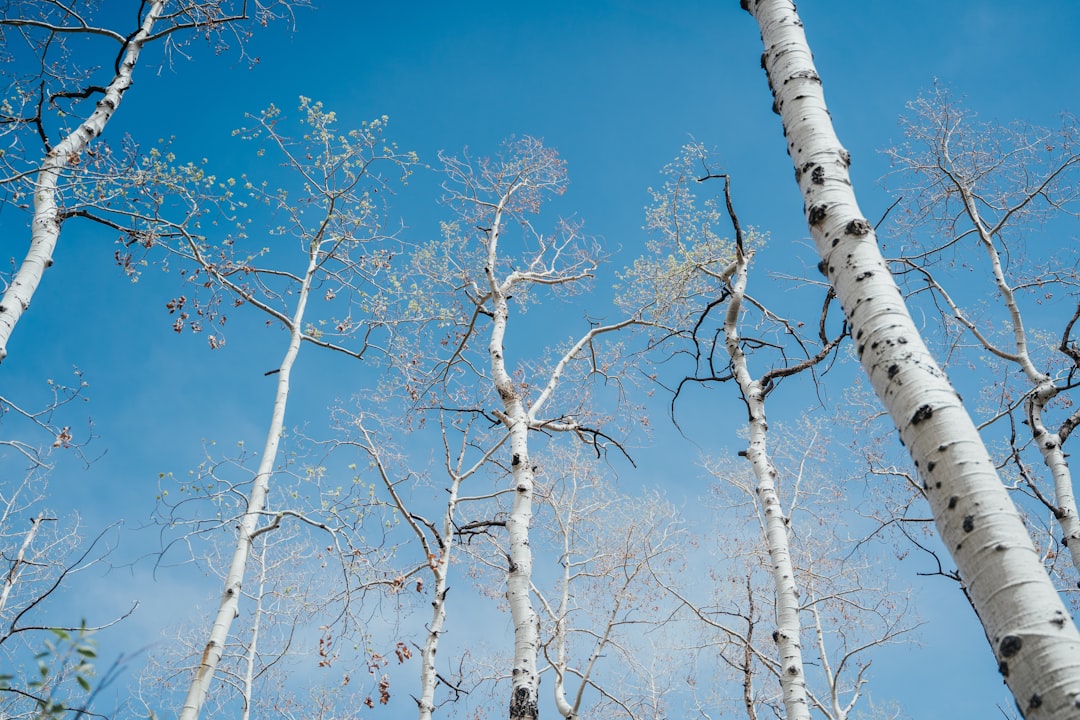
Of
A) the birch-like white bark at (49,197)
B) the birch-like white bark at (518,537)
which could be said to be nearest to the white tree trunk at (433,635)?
the birch-like white bark at (518,537)

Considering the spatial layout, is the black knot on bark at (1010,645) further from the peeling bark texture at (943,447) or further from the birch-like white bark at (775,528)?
the birch-like white bark at (775,528)

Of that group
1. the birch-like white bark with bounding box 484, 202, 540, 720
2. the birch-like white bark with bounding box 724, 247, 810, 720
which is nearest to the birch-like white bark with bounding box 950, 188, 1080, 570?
the birch-like white bark with bounding box 724, 247, 810, 720

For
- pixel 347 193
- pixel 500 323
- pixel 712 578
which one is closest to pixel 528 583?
pixel 500 323

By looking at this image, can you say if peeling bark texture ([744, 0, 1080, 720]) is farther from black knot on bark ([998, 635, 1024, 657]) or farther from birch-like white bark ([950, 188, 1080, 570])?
birch-like white bark ([950, 188, 1080, 570])

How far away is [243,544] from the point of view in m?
6.41

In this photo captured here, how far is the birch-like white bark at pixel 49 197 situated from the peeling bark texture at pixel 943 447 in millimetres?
4859

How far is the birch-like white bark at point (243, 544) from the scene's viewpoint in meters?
5.66

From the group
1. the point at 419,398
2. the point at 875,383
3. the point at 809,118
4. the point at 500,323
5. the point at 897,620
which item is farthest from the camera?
the point at 897,620

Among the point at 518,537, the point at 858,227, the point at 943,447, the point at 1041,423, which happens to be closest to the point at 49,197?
the point at 518,537

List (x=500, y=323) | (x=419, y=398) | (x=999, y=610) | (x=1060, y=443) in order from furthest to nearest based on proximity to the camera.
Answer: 1. (x=419, y=398)
2. (x=500, y=323)
3. (x=1060, y=443)
4. (x=999, y=610)

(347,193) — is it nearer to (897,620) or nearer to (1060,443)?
(1060,443)

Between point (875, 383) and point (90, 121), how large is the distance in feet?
23.4

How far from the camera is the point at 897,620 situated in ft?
40.1

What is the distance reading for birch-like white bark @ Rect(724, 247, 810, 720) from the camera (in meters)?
5.30
